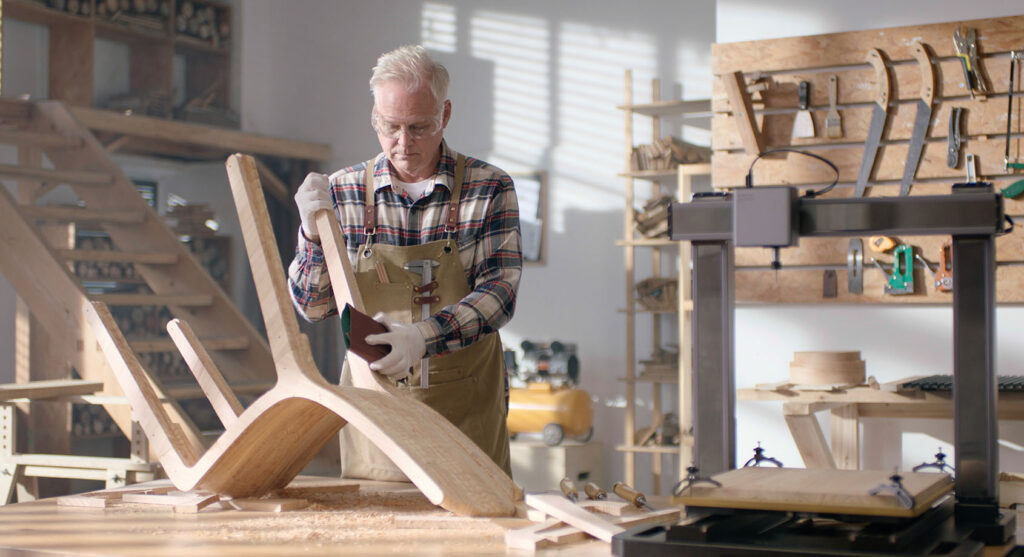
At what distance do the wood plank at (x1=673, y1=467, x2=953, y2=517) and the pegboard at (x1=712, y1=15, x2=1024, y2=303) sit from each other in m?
2.55

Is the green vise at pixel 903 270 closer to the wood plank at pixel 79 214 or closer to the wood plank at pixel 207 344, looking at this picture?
the wood plank at pixel 207 344

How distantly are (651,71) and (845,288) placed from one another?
326 cm

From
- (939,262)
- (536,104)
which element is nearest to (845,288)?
(939,262)

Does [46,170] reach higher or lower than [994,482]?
higher

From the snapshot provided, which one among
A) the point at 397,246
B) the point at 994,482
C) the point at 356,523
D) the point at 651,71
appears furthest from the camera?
the point at 651,71

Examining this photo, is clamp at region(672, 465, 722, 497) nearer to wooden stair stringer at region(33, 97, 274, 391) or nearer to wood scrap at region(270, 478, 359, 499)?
wood scrap at region(270, 478, 359, 499)

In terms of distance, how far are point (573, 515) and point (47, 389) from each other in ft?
11.4

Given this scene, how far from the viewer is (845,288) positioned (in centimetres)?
385

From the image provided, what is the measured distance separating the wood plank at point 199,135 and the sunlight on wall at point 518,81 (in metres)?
1.44

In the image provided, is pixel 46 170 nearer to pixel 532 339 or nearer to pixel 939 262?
pixel 532 339

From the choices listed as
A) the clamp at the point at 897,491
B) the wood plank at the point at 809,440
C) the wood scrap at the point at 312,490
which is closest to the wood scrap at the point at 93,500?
the wood scrap at the point at 312,490

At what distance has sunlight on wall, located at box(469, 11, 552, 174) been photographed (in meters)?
7.21

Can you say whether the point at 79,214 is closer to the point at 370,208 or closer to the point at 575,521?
the point at 370,208

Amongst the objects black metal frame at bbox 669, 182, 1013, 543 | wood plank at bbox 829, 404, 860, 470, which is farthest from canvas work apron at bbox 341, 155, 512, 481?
wood plank at bbox 829, 404, 860, 470
